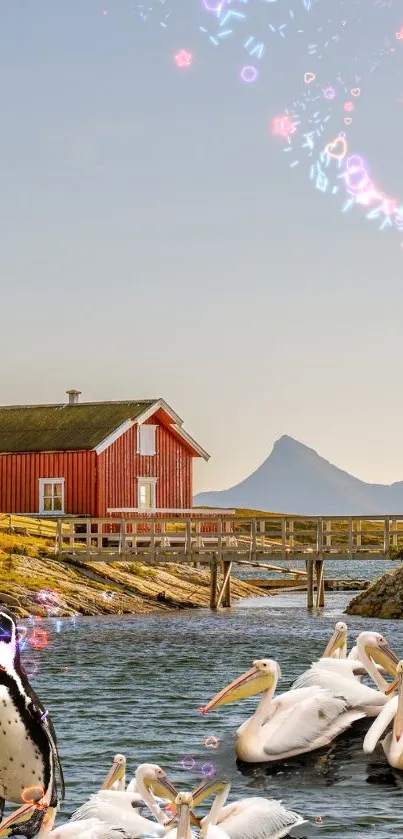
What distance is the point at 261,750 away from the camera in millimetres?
13742

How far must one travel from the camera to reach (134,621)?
118 ft

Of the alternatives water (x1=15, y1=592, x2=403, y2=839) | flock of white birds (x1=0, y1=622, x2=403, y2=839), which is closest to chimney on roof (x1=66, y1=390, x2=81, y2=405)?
water (x1=15, y1=592, x2=403, y2=839)

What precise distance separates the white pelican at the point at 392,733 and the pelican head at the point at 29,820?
4803 mm

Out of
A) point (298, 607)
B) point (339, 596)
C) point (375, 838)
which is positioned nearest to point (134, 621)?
point (298, 607)

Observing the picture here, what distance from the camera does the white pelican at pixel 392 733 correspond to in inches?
515

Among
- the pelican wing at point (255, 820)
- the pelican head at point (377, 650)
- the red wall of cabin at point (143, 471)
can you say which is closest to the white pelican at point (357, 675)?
the pelican head at point (377, 650)

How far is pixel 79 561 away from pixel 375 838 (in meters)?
31.6

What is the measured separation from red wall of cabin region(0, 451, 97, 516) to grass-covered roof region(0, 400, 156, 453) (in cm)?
37

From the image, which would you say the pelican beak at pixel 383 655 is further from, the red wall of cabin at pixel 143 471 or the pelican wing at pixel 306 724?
the red wall of cabin at pixel 143 471

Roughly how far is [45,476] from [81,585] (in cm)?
1204

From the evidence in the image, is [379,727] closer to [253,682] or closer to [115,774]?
[253,682]

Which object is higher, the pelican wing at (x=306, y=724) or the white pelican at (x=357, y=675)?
the white pelican at (x=357, y=675)

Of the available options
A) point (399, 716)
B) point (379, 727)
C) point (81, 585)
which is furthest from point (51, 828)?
point (81, 585)

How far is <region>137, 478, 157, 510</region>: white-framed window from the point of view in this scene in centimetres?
5244
